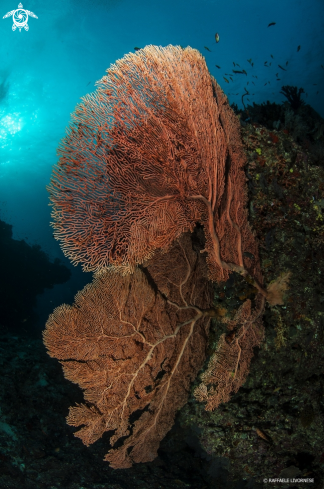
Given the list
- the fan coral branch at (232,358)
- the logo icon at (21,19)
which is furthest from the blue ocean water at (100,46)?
the fan coral branch at (232,358)

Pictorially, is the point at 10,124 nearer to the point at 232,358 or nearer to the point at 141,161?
the point at 141,161

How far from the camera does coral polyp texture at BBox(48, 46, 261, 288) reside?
2.40m

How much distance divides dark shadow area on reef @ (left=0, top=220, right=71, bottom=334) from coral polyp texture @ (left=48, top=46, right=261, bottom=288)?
1847 centimetres

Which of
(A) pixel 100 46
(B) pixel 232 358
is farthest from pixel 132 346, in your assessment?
(A) pixel 100 46

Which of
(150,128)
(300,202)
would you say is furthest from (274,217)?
(150,128)

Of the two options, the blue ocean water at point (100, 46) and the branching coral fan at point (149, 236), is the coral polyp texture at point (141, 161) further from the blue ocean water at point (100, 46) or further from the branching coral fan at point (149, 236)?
the blue ocean water at point (100, 46)

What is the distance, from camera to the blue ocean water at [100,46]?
1319 inches

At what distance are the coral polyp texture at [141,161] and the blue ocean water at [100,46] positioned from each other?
33.7m

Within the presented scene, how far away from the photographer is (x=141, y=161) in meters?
2.50

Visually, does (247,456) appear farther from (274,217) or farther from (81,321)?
(274,217)

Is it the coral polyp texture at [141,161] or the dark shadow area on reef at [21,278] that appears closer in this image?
the coral polyp texture at [141,161]

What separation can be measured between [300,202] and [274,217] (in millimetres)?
416

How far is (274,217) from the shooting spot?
362 centimetres

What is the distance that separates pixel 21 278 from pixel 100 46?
39243 mm
